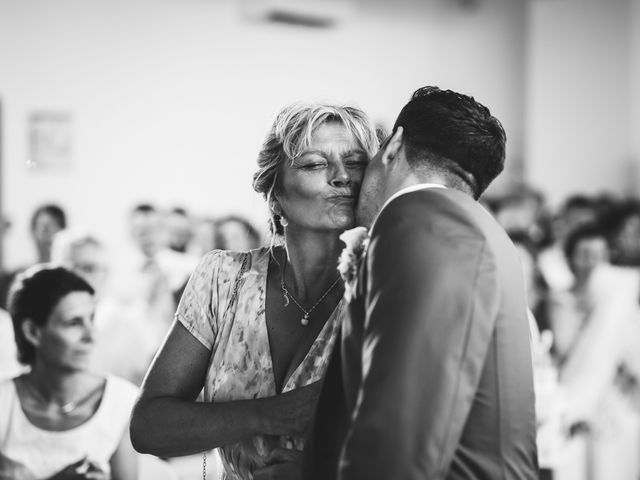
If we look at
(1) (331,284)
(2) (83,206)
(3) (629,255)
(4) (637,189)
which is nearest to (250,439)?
(1) (331,284)

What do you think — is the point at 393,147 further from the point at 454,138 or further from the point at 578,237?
the point at 578,237

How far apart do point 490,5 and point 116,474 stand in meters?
7.83

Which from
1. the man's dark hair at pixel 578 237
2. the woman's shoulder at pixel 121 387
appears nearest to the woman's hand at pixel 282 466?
the woman's shoulder at pixel 121 387

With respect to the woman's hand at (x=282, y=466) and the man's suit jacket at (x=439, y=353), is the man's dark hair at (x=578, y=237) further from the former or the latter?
the man's suit jacket at (x=439, y=353)

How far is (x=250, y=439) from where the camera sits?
176 cm

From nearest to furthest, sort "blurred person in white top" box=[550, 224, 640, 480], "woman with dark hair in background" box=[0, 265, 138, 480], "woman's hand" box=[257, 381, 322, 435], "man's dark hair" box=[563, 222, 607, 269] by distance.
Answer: "woman's hand" box=[257, 381, 322, 435] → "woman with dark hair in background" box=[0, 265, 138, 480] → "blurred person in white top" box=[550, 224, 640, 480] → "man's dark hair" box=[563, 222, 607, 269]

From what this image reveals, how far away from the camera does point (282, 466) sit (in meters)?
1.70

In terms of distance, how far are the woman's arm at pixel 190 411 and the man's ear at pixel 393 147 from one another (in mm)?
471

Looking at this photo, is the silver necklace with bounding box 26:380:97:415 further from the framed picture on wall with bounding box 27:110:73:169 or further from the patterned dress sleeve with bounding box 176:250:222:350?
the framed picture on wall with bounding box 27:110:73:169

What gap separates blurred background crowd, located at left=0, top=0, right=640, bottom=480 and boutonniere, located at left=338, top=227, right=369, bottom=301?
2.43m

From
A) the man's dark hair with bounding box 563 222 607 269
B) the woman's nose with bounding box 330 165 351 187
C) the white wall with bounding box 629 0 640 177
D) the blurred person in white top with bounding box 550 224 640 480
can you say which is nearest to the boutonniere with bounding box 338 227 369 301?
the woman's nose with bounding box 330 165 351 187

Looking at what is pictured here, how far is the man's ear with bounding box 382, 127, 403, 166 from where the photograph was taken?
4.90 ft

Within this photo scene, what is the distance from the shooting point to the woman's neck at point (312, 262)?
189cm

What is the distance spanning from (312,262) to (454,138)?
0.59 metres
